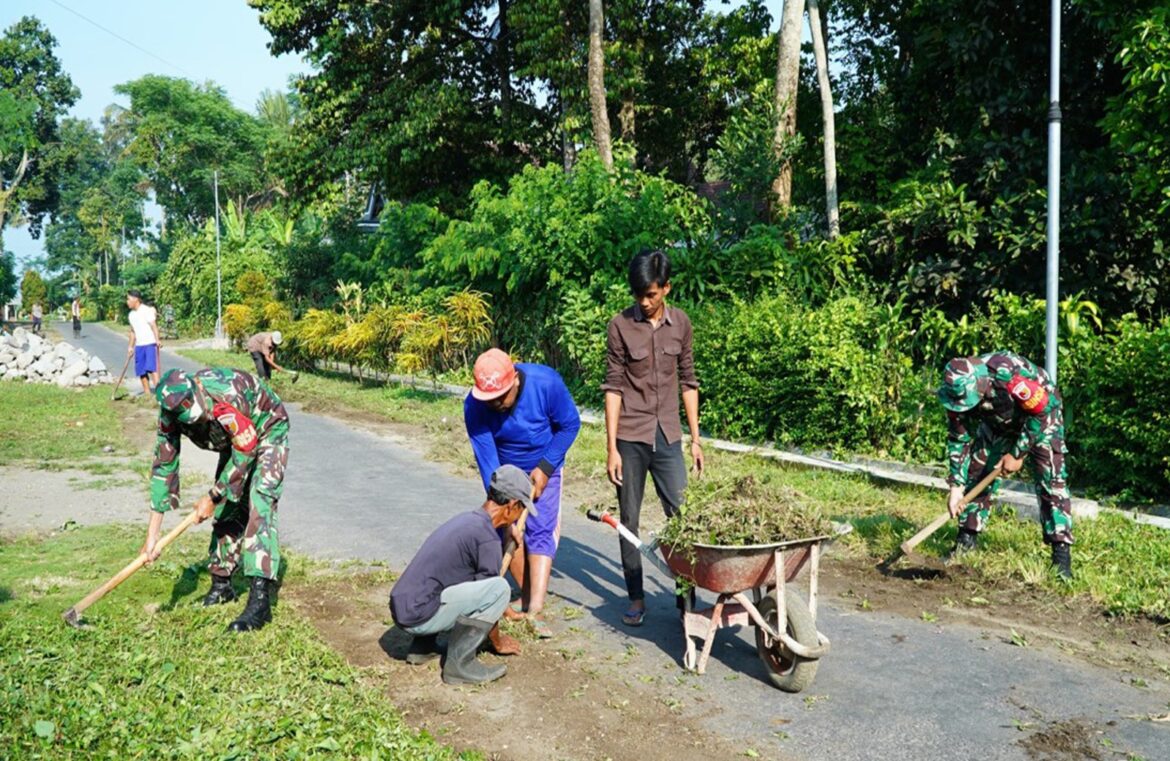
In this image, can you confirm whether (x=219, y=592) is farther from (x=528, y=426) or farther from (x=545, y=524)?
(x=528, y=426)

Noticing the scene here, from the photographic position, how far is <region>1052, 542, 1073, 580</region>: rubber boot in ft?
21.1

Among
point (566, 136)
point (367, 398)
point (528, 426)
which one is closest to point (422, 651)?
point (528, 426)

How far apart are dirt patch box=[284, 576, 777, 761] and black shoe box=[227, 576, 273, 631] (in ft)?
1.12

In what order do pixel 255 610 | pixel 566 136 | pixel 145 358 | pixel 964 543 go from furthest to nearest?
pixel 566 136, pixel 145 358, pixel 964 543, pixel 255 610

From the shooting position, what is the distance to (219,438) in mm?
5555

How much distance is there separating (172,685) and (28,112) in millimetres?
62291

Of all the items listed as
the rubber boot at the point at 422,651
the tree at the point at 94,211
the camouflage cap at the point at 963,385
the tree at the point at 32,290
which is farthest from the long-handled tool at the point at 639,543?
the tree at the point at 32,290

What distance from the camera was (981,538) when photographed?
7305mm

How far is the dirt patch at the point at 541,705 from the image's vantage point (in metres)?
4.22

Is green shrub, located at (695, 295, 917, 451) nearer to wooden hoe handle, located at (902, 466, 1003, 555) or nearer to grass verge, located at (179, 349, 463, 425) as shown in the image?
wooden hoe handle, located at (902, 466, 1003, 555)

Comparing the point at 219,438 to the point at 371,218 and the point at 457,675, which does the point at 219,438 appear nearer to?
the point at 457,675

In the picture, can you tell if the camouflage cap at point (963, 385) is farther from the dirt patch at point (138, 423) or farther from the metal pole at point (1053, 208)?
the dirt patch at point (138, 423)

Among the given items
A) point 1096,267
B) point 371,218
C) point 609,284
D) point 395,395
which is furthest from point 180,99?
point 1096,267

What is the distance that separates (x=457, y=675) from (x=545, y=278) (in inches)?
481
